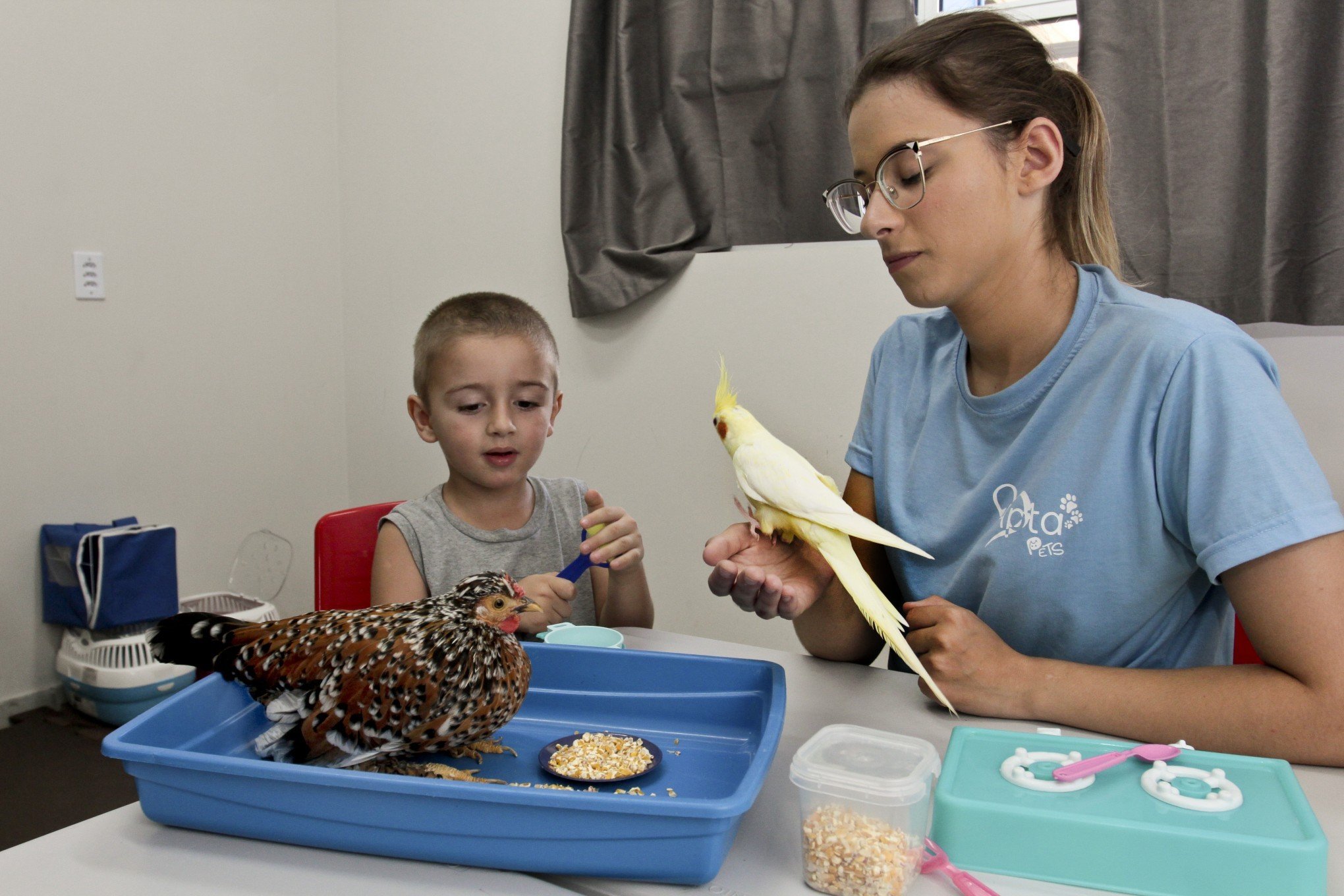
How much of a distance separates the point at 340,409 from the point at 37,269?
1.12m

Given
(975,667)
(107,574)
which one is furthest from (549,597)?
(107,574)

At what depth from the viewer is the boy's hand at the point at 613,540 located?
1.29 m

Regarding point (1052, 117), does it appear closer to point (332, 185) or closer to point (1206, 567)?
point (1206, 567)

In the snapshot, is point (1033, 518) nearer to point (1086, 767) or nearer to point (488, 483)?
point (1086, 767)

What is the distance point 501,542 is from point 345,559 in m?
0.27

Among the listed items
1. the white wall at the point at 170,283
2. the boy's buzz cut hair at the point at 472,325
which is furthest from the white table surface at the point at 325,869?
the white wall at the point at 170,283

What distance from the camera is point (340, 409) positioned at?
3.60 metres

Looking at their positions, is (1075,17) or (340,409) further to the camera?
(340,409)

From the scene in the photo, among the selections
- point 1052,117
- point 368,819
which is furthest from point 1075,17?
point 368,819

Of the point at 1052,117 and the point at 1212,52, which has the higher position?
the point at 1212,52

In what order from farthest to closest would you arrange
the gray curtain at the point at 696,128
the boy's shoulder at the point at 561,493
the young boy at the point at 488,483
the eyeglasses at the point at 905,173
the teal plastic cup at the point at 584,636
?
the gray curtain at the point at 696,128, the boy's shoulder at the point at 561,493, the young boy at the point at 488,483, the teal plastic cup at the point at 584,636, the eyeglasses at the point at 905,173

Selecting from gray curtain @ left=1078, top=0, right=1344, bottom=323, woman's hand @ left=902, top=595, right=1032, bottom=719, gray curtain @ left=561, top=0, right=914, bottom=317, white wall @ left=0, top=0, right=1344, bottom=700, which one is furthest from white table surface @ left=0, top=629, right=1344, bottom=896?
gray curtain @ left=561, top=0, right=914, bottom=317

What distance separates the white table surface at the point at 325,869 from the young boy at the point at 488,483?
70 centimetres

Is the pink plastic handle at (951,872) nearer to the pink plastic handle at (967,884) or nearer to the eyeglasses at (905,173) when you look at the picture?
the pink plastic handle at (967,884)
